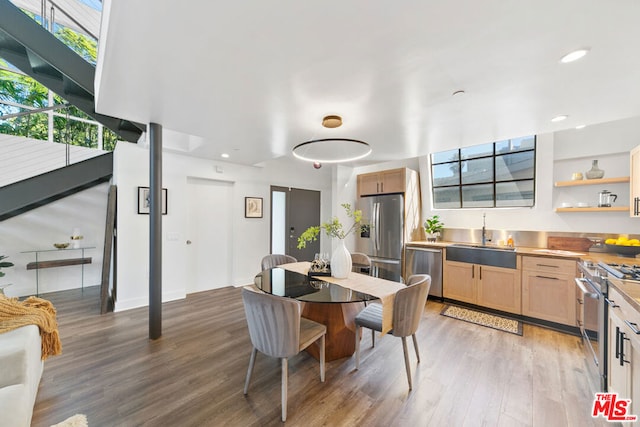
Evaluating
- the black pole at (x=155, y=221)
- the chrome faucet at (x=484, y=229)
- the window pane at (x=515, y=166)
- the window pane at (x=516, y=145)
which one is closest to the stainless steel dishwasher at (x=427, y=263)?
the chrome faucet at (x=484, y=229)

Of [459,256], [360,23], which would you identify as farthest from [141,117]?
[459,256]

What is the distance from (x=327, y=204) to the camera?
6.43 metres

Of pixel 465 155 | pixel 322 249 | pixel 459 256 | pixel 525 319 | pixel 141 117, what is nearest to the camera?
pixel 141 117

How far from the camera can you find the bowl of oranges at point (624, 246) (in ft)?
9.48

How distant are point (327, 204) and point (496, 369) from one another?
4.70m

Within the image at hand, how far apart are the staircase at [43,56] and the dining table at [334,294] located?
3277 millimetres

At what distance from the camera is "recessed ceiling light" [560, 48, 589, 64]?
1.55 m

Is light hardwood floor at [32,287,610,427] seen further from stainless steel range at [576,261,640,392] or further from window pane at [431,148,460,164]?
window pane at [431,148,460,164]

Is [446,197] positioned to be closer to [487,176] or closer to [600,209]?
[487,176]

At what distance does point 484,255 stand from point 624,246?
1.42 meters

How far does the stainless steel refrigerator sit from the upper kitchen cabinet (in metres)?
2.69

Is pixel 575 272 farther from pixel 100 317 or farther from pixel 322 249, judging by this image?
pixel 100 317

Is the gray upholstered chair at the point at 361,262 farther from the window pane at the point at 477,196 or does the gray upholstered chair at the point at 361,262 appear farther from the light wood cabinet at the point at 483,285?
the window pane at the point at 477,196

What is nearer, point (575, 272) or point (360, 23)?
point (360, 23)
